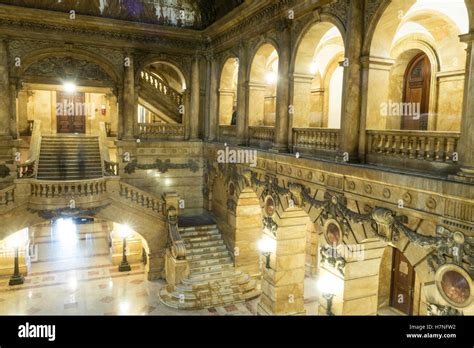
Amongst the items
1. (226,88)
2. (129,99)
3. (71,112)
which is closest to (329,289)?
(226,88)

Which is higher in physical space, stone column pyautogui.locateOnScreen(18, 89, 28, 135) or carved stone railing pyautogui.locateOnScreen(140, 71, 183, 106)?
carved stone railing pyautogui.locateOnScreen(140, 71, 183, 106)

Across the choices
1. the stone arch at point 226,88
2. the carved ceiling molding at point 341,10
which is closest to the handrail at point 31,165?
the stone arch at point 226,88

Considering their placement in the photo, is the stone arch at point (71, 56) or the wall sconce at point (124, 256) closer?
the stone arch at point (71, 56)

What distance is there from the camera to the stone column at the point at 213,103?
1742 cm

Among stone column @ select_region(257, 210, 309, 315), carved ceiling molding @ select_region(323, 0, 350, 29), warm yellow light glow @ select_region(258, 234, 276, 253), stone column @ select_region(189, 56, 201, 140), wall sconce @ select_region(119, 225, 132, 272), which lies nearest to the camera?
carved ceiling molding @ select_region(323, 0, 350, 29)

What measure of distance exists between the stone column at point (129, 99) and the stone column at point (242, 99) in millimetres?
5394

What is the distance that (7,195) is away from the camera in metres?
13.7

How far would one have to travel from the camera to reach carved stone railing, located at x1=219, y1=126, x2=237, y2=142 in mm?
15553

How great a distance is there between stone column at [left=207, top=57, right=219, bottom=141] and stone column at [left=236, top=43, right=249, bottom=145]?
3186 mm

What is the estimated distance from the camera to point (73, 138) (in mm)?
18000

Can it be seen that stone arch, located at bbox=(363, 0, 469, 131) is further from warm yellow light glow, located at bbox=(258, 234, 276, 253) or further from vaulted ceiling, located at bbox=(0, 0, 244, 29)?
vaulted ceiling, located at bbox=(0, 0, 244, 29)

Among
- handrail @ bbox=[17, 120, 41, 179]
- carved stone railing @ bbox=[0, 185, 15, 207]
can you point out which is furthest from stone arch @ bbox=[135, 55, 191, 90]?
carved stone railing @ bbox=[0, 185, 15, 207]

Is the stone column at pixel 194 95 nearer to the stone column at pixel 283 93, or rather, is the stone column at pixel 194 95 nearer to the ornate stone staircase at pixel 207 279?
the ornate stone staircase at pixel 207 279
